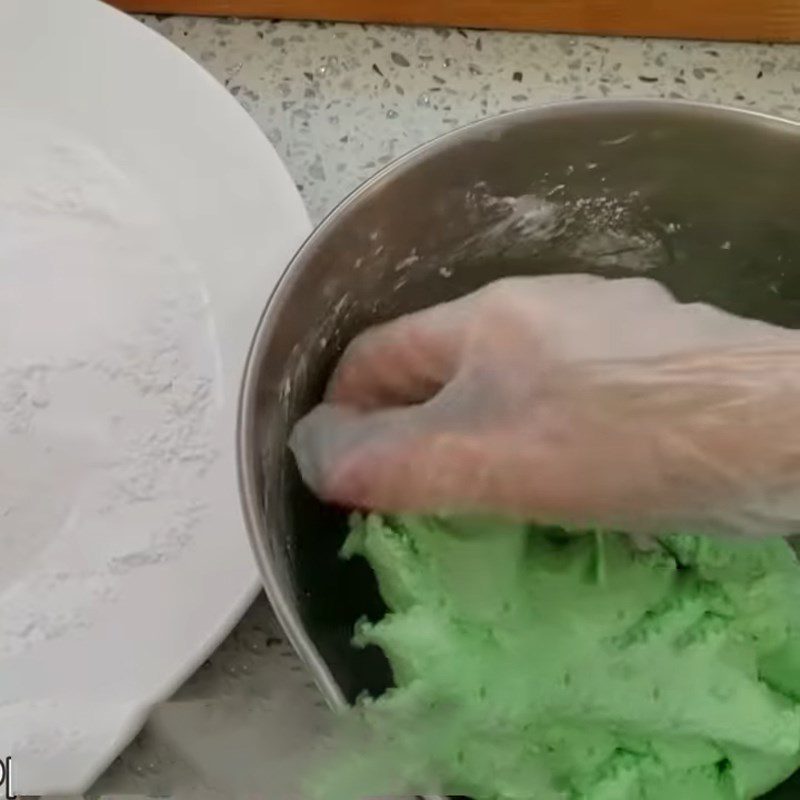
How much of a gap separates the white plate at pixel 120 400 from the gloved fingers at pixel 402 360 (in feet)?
0.30

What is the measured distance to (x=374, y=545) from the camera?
40 cm

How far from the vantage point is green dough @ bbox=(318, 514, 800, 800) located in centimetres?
39

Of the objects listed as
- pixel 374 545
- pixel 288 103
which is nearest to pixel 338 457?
pixel 374 545

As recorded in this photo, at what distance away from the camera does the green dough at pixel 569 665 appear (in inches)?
15.5

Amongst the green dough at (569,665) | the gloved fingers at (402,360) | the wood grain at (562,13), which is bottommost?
the green dough at (569,665)

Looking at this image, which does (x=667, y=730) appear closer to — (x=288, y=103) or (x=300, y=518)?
(x=300, y=518)

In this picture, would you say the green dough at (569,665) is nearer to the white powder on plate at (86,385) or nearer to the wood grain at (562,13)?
the white powder on plate at (86,385)

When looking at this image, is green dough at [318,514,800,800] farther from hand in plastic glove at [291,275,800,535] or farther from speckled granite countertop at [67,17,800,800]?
speckled granite countertop at [67,17,800,800]

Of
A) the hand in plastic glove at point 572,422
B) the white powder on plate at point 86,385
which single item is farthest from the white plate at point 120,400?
the hand in plastic glove at point 572,422

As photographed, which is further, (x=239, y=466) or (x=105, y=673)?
(x=105, y=673)

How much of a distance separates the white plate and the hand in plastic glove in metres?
0.10

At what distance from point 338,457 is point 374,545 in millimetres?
33

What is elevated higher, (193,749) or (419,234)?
(419,234)

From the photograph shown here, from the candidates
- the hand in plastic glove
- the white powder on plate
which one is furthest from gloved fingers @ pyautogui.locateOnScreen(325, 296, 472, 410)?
the white powder on plate
